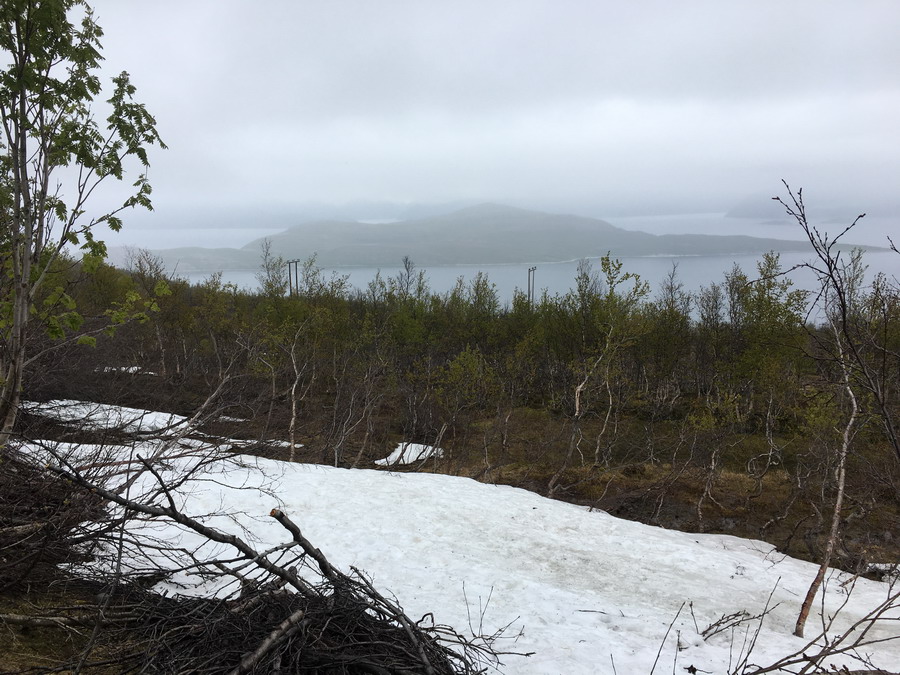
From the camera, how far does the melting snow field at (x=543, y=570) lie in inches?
245

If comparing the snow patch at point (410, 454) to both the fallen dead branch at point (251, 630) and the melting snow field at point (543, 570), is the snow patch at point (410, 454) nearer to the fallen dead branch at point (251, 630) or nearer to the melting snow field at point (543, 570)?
the melting snow field at point (543, 570)

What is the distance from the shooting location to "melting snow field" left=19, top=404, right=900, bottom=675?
6219 millimetres

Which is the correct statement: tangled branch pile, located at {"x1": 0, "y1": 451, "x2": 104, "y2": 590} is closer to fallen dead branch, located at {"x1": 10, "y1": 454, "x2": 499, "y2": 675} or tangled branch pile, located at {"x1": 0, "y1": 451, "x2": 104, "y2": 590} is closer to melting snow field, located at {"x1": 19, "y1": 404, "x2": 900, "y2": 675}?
fallen dead branch, located at {"x1": 10, "y1": 454, "x2": 499, "y2": 675}

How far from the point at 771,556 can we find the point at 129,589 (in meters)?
13.4

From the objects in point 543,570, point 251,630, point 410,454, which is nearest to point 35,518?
point 251,630

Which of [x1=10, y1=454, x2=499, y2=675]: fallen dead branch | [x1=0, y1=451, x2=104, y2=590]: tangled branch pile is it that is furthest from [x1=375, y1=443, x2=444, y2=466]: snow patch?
[x1=10, y1=454, x2=499, y2=675]: fallen dead branch

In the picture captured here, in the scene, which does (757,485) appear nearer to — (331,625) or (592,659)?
(592,659)

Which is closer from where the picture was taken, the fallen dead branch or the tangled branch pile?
the fallen dead branch

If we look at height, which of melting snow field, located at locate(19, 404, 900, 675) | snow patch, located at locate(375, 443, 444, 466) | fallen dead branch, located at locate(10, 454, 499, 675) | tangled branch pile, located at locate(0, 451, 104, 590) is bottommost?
snow patch, located at locate(375, 443, 444, 466)

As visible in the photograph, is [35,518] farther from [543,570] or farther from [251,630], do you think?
[543,570]

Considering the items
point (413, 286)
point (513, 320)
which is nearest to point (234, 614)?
point (513, 320)

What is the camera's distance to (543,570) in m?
8.98

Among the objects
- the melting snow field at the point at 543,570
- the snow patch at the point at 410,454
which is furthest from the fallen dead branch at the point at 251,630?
the snow patch at the point at 410,454

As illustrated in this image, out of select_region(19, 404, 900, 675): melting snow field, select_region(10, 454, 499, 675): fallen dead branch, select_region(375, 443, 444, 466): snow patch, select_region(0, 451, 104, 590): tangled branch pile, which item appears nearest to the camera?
select_region(10, 454, 499, 675): fallen dead branch
